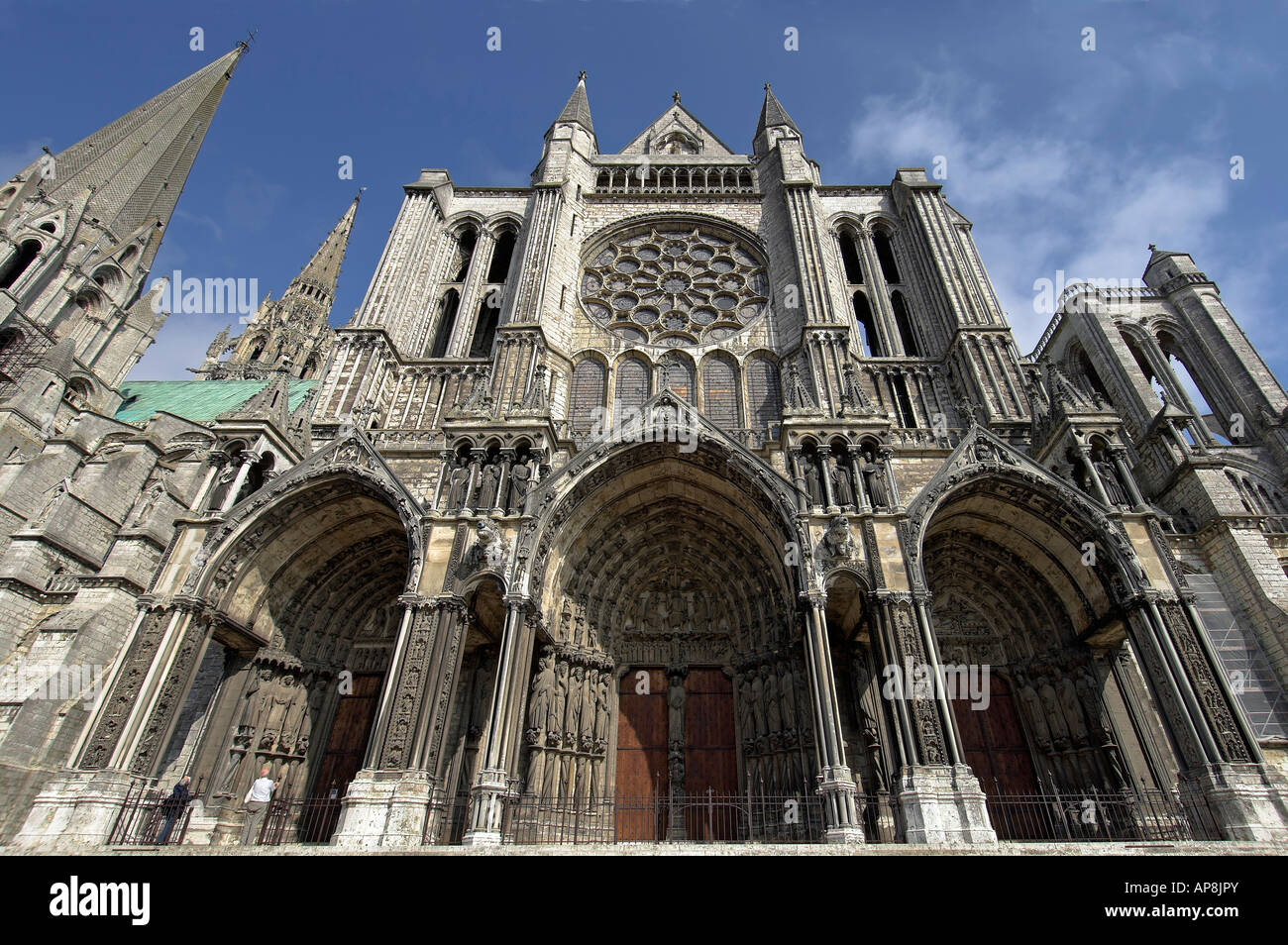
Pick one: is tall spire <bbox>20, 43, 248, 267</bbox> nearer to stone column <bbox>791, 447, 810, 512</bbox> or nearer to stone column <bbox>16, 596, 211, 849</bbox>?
stone column <bbox>16, 596, 211, 849</bbox>

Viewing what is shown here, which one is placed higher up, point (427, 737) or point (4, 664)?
point (4, 664)

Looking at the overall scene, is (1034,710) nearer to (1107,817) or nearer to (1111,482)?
(1107,817)

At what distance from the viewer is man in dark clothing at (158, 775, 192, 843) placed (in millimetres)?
9000

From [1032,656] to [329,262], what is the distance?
164 feet

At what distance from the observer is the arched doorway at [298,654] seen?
1059 centimetres

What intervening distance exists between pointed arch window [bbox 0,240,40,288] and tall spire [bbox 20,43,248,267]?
13.3 feet

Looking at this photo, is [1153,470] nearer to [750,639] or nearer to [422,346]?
[750,639]

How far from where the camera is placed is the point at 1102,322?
20.5 metres

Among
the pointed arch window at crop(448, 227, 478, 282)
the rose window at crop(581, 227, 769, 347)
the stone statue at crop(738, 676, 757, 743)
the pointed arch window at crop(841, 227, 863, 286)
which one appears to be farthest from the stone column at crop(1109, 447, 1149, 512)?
the pointed arch window at crop(448, 227, 478, 282)

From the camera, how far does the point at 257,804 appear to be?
9.50m
